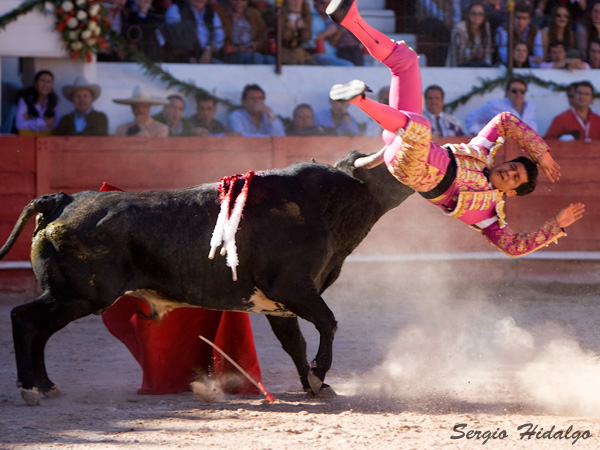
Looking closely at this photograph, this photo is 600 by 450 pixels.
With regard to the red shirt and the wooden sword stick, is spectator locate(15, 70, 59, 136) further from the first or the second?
the red shirt

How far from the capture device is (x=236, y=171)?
771cm

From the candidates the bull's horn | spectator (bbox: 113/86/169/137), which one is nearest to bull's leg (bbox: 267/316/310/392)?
the bull's horn

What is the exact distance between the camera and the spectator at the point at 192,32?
28.3 ft

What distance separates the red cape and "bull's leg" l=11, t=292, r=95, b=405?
0.49m

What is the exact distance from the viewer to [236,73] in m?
8.71

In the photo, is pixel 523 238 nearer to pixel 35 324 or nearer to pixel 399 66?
pixel 399 66

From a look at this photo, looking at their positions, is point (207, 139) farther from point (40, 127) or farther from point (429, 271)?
point (429, 271)

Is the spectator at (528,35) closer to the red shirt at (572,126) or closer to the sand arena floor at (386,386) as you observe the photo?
the red shirt at (572,126)

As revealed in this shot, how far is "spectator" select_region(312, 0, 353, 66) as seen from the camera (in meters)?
9.11

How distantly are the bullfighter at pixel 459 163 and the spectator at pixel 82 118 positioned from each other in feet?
14.1

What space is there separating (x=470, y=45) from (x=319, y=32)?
1.52 metres

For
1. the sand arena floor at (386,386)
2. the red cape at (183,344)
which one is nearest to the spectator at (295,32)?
the sand arena floor at (386,386)

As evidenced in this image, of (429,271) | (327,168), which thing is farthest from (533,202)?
(327,168)

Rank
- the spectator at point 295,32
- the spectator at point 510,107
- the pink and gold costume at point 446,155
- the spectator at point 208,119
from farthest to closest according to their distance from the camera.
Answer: the spectator at point 295,32, the spectator at point 510,107, the spectator at point 208,119, the pink and gold costume at point 446,155
